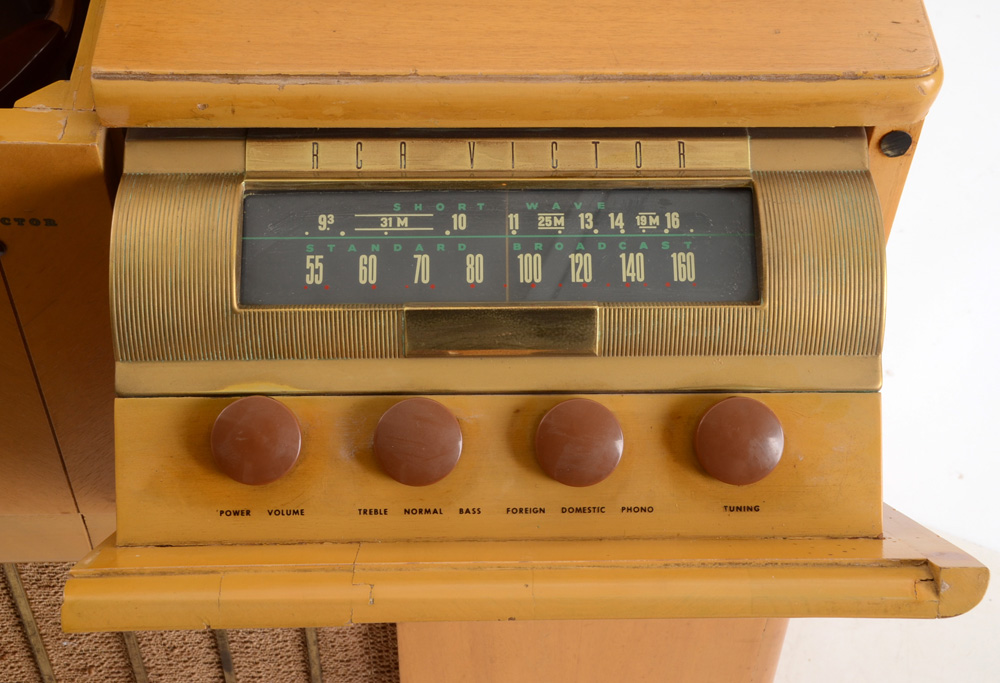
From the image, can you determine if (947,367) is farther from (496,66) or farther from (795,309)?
(496,66)

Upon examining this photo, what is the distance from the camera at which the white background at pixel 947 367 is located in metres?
1.18

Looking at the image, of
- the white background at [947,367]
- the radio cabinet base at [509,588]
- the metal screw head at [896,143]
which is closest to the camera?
the radio cabinet base at [509,588]

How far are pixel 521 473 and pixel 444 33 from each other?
0.40 metres

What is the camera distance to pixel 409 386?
66cm

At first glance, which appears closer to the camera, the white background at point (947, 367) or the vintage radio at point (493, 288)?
the vintage radio at point (493, 288)

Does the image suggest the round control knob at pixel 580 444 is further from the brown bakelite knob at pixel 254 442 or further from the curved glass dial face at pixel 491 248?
the brown bakelite knob at pixel 254 442

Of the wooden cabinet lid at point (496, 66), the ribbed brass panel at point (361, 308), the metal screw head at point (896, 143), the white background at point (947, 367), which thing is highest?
the wooden cabinet lid at point (496, 66)

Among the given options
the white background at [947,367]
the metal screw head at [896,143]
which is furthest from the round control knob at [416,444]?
the white background at [947,367]

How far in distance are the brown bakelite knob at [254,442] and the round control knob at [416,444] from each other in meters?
0.08

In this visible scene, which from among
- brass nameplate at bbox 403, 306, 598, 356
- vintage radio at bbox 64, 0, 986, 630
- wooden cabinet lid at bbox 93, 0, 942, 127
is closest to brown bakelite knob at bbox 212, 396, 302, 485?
vintage radio at bbox 64, 0, 986, 630

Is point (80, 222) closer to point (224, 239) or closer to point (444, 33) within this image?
point (224, 239)

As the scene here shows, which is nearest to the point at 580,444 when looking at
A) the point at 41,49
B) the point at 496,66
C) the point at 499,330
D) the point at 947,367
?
the point at 499,330

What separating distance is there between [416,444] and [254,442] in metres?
0.14

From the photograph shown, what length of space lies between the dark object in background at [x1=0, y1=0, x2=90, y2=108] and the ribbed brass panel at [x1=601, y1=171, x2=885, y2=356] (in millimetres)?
697
